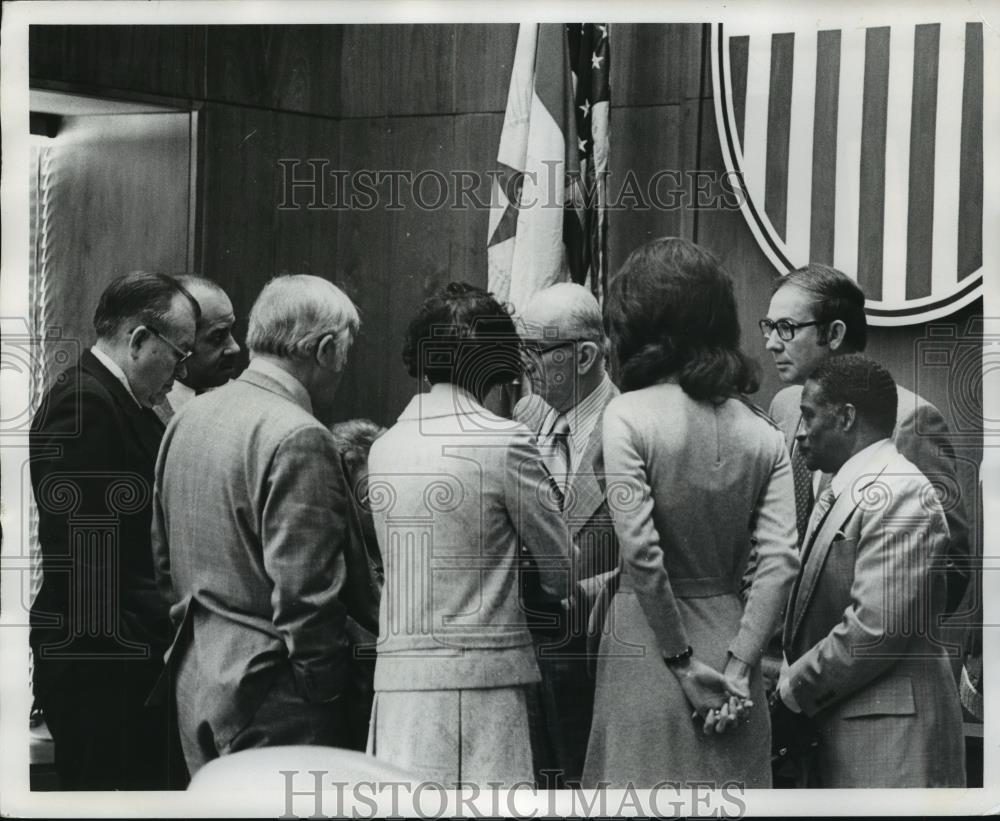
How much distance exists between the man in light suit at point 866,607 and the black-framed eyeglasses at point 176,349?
182 centimetres

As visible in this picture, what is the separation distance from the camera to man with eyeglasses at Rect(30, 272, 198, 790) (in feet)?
13.2

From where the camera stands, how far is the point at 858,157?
13.3 ft

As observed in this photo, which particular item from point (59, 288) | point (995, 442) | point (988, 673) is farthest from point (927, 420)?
point (59, 288)

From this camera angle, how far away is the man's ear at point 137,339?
13.2 ft

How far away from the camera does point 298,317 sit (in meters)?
4.00

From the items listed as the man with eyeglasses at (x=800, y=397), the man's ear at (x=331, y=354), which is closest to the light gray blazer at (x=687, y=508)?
the man with eyeglasses at (x=800, y=397)

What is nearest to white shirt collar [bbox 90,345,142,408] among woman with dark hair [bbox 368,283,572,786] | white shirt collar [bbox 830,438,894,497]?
woman with dark hair [bbox 368,283,572,786]

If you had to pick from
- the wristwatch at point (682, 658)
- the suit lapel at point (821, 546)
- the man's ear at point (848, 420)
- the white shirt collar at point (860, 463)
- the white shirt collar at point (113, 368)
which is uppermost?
the white shirt collar at point (113, 368)

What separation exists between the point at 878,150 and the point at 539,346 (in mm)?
Result: 1166

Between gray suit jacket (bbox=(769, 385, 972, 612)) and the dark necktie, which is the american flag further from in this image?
the dark necktie

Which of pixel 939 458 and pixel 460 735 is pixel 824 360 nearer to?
pixel 939 458

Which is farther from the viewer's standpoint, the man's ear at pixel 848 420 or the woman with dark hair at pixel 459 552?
the man's ear at pixel 848 420

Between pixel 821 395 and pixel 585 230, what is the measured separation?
0.85m

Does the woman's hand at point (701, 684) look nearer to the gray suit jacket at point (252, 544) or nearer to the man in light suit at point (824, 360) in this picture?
the man in light suit at point (824, 360)
